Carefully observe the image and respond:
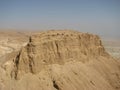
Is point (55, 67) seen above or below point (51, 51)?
below

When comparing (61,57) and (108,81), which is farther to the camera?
(108,81)

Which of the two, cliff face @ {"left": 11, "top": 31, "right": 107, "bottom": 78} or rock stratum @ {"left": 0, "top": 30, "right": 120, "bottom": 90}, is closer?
rock stratum @ {"left": 0, "top": 30, "right": 120, "bottom": 90}

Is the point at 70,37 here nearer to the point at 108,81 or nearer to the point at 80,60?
the point at 80,60

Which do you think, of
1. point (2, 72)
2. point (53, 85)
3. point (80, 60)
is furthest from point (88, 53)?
point (2, 72)

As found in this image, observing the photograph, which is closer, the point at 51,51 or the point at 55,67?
the point at 55,67

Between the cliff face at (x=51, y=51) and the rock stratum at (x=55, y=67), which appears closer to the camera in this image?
the rock stratum at (x=55, y=67)
